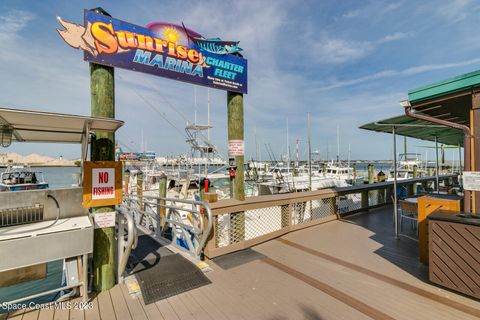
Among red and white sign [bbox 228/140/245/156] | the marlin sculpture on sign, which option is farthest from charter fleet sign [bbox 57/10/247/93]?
red and white sign [bbox 228/140/245/156]

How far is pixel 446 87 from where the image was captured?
3646 mm

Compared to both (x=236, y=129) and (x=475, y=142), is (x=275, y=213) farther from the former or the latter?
(x=475, y=142)

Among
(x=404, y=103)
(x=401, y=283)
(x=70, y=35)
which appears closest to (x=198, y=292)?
(x=401, y=283)

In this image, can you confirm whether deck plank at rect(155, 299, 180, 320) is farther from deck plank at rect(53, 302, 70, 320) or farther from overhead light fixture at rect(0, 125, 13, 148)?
overhead light fixture at rect(0, 125, 13, 148)

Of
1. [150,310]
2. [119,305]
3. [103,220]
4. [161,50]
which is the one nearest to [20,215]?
[103,220]

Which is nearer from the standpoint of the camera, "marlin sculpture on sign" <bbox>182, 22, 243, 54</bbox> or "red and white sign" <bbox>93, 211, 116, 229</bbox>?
"red and white sign" <bbox>93, 211, 116, 229</bbox>

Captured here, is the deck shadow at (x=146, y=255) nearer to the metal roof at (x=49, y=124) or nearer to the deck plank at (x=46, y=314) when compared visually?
the deck plank at (x=46, y=314)

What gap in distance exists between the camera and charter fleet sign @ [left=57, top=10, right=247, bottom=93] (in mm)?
3254

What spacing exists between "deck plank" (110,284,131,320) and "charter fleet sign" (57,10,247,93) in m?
3.38

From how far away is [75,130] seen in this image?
11.9ft

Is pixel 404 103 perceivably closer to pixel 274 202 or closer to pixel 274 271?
pixel 274 202

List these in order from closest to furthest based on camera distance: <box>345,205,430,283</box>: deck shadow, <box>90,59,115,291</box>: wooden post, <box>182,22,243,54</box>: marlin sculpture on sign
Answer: <box>90,59,115,291</box>: wooden post, <box>345,205,430,283</box>: deck shadow, <box>182,22,243,54</box>: marlin sculpture on sign

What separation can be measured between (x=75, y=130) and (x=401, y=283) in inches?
221

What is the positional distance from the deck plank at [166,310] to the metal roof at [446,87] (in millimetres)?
5237
